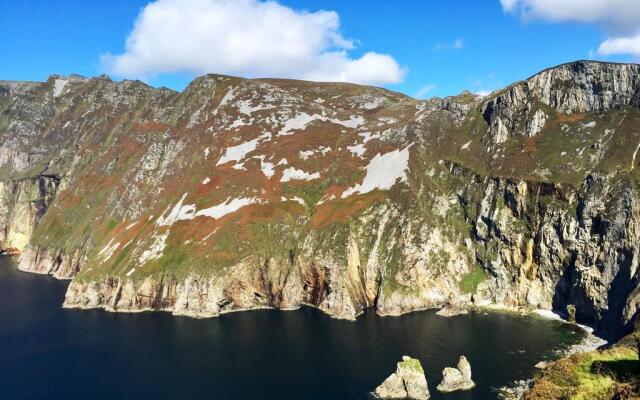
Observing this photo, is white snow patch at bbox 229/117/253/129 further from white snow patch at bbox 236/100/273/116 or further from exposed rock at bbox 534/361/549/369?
exposed rock at bbox 534/361/549/369

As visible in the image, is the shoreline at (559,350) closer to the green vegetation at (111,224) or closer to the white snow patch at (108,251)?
the white snow patch at (108,251)

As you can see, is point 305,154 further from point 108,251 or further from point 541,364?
point 541,364

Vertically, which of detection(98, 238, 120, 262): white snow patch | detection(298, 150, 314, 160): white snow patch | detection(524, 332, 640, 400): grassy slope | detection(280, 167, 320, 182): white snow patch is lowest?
detection(98, 238, 120, 262): white snow patch

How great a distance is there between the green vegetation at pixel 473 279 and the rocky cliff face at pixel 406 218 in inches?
13.6

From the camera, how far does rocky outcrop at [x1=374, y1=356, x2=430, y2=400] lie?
211ft

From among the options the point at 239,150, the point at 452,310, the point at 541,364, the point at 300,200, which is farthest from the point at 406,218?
the point at 239,150

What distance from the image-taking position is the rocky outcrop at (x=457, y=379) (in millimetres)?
65188

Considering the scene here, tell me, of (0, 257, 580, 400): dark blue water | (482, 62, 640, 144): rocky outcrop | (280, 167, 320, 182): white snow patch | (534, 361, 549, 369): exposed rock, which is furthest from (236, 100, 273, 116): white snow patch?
(534, 361, 549, 369): exposed rock

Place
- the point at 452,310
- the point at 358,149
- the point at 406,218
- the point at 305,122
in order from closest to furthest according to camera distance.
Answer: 1. the point at 452,310
2. the point at 406,218
3. the point at 358,149
4. the point at 305,122

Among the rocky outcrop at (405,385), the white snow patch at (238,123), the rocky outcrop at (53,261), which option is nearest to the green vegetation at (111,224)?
the rocky outcrop at (53,261)

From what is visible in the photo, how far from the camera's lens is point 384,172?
13762 cm

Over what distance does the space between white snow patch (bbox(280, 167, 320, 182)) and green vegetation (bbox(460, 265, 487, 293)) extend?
54975 millimetres

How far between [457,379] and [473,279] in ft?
162

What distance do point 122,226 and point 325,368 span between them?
10422cm
